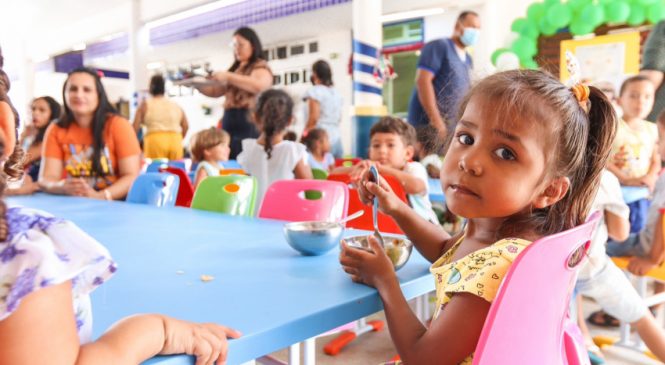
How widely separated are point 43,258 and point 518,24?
6318mm

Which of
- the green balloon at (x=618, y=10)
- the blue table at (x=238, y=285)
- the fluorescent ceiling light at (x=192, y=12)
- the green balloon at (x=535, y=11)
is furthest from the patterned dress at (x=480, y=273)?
the fluorescent ceiling light at (x=192, y=12)

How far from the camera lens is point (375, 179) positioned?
46.0 inches

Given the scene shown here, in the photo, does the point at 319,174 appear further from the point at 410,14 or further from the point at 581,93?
the point at 410,14

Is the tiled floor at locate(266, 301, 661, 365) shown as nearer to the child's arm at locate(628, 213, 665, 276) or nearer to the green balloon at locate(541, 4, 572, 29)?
the child's arm at locate(628, 213, 665, 276)

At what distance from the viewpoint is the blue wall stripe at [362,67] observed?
19.3ft

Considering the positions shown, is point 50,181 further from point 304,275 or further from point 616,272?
point 616,272

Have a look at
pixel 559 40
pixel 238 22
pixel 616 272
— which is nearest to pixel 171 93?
pixel 238 22

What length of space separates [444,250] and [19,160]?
84 centimetres

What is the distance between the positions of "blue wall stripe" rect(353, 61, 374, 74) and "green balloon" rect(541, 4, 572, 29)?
1.96 meters

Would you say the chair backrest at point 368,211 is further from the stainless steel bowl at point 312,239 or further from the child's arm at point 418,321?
the child's arm at point 418,321

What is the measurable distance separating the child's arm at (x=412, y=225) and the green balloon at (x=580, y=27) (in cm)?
499

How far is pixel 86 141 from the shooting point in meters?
2.57

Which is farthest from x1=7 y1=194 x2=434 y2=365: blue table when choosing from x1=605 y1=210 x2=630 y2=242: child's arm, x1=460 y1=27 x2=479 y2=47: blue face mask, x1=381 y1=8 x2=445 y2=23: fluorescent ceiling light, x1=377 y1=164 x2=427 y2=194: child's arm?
x1=381 y1=8 x2=445 y2=23: fluorescent ceiling light

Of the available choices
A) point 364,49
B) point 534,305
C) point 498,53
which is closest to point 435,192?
point 534,305
